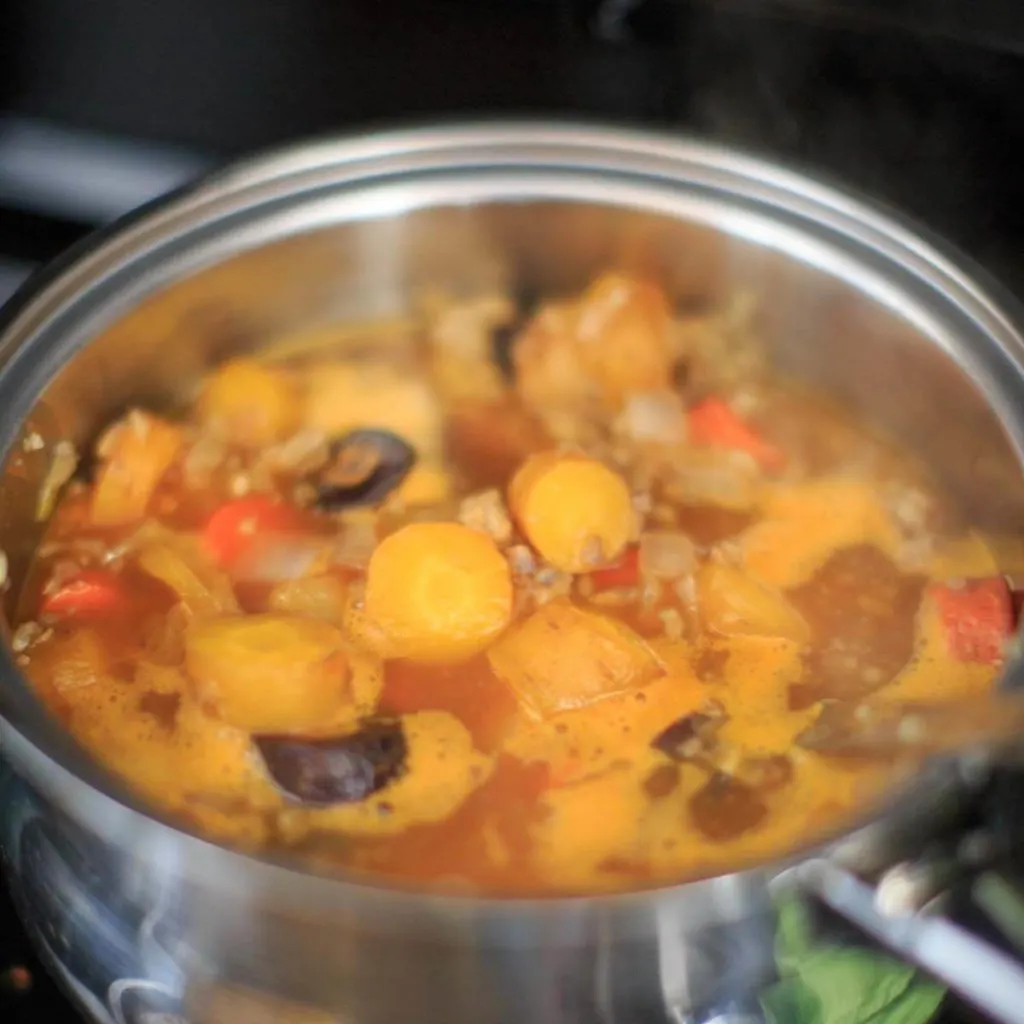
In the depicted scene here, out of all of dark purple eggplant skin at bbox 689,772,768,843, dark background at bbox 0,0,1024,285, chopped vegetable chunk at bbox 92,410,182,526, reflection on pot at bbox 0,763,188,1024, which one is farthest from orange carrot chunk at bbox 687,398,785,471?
reflection on pot at bbox 0,763,188,1024

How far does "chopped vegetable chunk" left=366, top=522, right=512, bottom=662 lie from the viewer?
40.4 inches

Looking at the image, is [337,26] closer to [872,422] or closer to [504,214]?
[504,214]

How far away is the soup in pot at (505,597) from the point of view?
36.0 inches

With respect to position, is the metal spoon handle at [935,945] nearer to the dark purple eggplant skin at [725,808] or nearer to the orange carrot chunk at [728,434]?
the dark purple eggplant skin at [725,808]

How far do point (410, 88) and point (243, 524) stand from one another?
1.52ft

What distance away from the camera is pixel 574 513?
1.09 metres

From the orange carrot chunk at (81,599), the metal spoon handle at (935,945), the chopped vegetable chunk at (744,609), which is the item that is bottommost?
the metal spoon handle at (935,945)

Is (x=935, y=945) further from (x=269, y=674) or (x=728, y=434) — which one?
(x=728, y=434)

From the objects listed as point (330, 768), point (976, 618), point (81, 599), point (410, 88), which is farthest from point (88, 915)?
point (410, 88)

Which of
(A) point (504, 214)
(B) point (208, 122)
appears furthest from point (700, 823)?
(B) point (208, 122)

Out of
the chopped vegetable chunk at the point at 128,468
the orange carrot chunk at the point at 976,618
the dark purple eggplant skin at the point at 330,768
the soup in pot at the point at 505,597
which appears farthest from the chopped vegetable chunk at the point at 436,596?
the orange carrot chunk at the point at 976,618

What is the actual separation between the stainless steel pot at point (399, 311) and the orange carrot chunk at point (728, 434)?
82mm

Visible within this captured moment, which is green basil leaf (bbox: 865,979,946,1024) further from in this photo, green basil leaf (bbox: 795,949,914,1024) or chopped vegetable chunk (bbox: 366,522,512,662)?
chopped vegetable chunk (bbox: 366,522,512,662)

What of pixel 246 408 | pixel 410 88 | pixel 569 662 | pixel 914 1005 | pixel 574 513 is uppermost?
pixel 410 88
